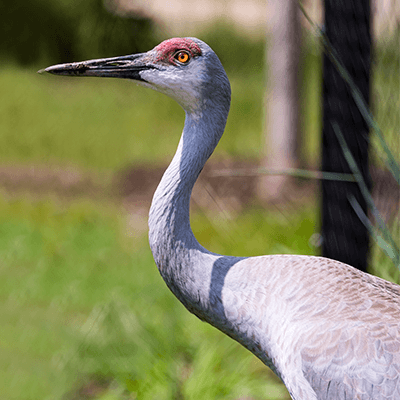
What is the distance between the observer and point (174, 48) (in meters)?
1.77

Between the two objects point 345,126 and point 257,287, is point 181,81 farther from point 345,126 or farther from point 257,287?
point 345,126

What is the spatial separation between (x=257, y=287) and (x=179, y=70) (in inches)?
33.8

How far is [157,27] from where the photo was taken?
4137mm

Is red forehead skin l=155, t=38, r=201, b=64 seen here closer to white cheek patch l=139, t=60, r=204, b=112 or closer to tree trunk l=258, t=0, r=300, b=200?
white cheek patch l=139, t=60, r=204, b=112

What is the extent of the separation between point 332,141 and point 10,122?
4824 mm

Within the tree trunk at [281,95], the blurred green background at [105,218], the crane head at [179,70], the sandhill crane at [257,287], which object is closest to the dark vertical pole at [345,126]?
the blurred green background at [105,218]

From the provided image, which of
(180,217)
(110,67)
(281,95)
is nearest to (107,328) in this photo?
(180,217)

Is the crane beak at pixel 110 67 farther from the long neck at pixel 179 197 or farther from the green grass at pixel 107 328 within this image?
the green grass at pixel 107 328

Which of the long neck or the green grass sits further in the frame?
the green grass

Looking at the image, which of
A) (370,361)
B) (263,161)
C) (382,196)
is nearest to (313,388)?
(370,361)

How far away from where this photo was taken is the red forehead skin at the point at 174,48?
5.80 feet

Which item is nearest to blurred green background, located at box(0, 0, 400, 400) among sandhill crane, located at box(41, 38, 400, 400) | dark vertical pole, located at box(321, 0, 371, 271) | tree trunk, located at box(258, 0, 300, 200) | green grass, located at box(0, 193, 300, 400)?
green grass, located at box(0, 193, 300, 400)

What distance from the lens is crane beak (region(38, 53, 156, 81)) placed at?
66.7 inches

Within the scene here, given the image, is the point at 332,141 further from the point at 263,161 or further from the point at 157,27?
the point at 263,161
